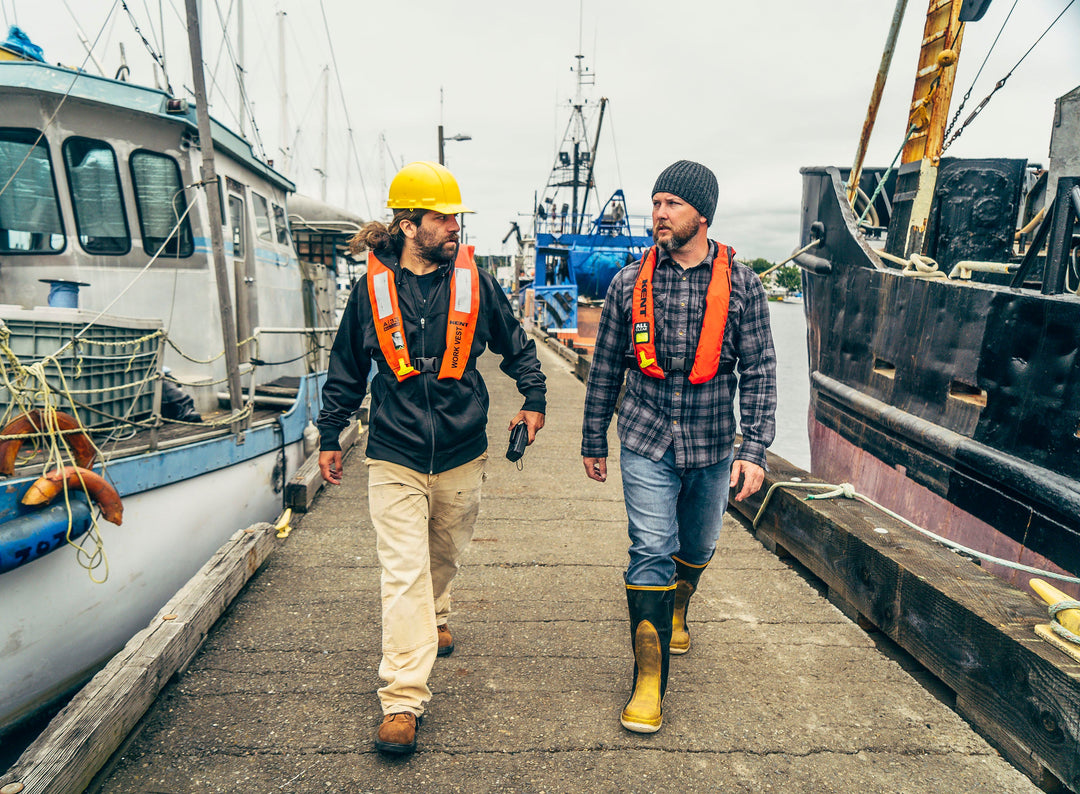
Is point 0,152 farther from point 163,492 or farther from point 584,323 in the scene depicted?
point 584,323

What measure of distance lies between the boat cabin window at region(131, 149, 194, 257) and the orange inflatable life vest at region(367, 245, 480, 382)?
13.6 feet

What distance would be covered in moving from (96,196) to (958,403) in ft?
23.7

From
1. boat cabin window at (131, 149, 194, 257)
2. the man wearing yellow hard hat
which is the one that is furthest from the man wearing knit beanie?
boat cabin window at (131, 149, 194, 257)

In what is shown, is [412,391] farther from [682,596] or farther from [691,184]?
[682,596]

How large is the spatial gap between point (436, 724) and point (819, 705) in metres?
1.64

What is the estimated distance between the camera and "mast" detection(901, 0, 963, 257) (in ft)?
21.0

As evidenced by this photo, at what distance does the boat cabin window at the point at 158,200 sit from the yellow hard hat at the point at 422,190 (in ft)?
13.4

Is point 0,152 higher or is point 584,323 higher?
point 0,152

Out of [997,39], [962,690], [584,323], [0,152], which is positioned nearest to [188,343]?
[0,152]

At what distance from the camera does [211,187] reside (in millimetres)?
5008

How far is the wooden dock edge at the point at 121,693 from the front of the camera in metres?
2.12

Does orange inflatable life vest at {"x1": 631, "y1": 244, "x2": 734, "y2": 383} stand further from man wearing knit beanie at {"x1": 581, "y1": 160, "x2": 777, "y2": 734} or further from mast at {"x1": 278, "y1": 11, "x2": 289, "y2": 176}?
mast at {"x1": 278, "y1": 11, "x2": 289, "y2": 176}

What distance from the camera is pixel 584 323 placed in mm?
24516

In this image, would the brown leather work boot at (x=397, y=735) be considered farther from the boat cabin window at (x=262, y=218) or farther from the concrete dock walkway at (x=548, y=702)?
the boat cabin window at (x=262, y=218)
